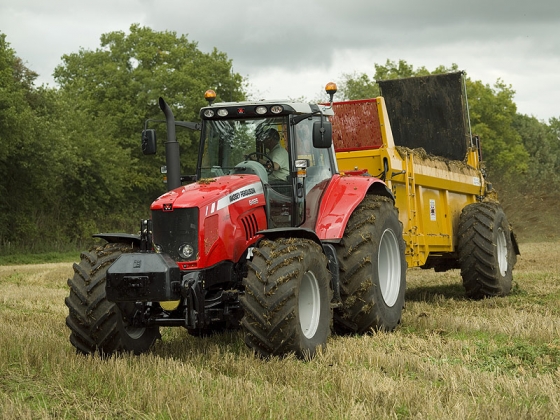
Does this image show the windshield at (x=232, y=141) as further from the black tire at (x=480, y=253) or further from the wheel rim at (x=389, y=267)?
the black tire at (x=480, y=253)

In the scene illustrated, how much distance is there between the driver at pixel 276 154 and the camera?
793 cm

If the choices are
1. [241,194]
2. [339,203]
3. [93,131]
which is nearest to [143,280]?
[241,194]

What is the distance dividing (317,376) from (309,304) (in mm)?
1362

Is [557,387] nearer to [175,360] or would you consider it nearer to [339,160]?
[175,360]

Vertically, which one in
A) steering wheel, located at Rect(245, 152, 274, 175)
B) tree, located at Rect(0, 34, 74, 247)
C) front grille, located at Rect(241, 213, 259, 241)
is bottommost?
front grille, located at Rect(241, 213, 259, 241)

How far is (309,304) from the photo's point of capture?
7215 millimetres

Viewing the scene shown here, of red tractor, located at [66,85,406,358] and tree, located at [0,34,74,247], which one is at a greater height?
tree, located at [0,34,74,247]

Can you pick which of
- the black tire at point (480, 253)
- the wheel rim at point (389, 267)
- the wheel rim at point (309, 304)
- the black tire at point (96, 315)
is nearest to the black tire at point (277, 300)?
the wheel rim at point (309, 304)

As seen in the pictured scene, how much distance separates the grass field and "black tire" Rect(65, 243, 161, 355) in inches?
8.3

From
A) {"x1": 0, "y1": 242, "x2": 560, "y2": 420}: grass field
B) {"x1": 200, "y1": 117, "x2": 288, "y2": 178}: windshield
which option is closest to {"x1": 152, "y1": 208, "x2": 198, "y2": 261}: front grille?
{"x1": 0, "y1": 242, "x2": 560, "y2": 420}: grass field

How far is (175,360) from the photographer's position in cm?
682

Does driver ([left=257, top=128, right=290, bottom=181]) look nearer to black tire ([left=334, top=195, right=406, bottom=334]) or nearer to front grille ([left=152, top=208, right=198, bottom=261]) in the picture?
black tire ([left=334, top=195, right=406, bottom=334])

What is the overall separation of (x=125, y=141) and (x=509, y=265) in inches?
1306

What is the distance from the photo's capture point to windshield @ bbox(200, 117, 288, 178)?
8016 millimetres
